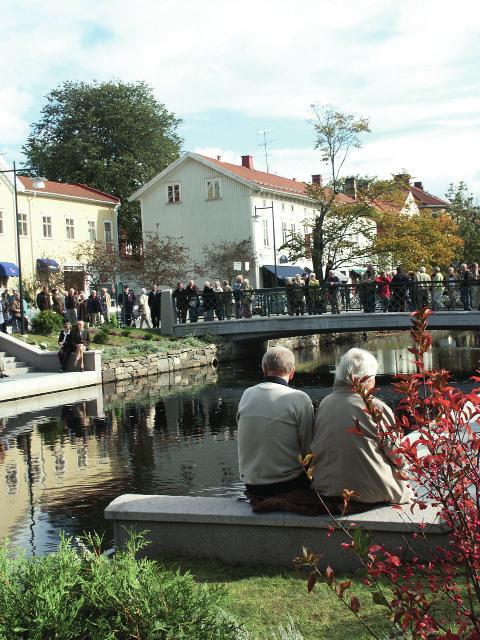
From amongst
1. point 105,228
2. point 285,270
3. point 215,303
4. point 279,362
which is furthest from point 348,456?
point 105,228

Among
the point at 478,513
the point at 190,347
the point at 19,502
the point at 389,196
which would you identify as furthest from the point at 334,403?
the point at 389,196

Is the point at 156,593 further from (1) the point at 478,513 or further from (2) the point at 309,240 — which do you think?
(2) the point at 309,240

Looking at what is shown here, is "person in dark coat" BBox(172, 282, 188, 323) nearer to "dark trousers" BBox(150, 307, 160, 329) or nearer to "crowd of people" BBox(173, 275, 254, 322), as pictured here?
"crowd of people" BBox(173, 275, 254, 322)

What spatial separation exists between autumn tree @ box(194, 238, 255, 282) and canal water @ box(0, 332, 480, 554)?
2497cm

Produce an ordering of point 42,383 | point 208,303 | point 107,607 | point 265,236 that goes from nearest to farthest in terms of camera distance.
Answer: point 107,607, point 42,383, point 208,303, point 265,236

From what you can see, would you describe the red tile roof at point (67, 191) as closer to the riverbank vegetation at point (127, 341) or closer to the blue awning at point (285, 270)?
the blue awning at point (285, 270)

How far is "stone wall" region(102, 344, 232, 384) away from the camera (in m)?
29.8

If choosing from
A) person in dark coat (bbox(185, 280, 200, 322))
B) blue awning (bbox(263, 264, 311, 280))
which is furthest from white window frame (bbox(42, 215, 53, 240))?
person in dark coat (bbox(185, 280, 200, 322))

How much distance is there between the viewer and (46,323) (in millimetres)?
33406

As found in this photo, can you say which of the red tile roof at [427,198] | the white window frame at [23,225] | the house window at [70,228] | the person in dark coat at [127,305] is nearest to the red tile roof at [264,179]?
the house window at [70,228]

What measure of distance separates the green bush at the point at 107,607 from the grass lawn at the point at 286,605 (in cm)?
47

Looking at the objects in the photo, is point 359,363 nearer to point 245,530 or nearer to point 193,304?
point 245,530

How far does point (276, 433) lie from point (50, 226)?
1938 inches

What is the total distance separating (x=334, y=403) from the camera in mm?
6609
